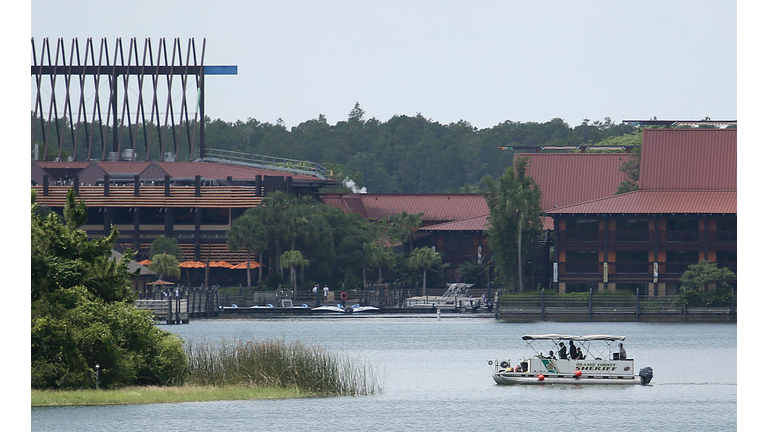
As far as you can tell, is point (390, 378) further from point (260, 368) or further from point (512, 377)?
point (260, 368)

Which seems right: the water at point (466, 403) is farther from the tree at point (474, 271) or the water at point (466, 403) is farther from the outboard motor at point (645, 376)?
the tree at point (474, 271)

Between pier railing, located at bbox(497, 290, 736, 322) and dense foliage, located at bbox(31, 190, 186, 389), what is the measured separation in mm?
61027

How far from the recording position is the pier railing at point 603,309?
323 feet

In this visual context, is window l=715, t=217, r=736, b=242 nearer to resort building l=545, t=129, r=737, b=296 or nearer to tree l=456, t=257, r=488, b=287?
resort building l=545, t=129, r=737, b=296

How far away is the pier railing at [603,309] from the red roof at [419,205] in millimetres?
35588

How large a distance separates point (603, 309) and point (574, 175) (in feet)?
116

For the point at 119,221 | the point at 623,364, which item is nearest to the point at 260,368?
the point at 623,364

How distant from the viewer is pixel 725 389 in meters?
51.7

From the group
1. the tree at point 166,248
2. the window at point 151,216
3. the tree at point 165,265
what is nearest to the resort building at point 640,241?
the tree at point 165,265

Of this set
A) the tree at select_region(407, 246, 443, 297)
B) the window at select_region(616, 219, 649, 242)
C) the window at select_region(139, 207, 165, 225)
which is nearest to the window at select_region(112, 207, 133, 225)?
the window at select_region(139, 207, 165, 225)

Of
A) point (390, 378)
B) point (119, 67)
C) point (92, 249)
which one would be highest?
point (119, 67)

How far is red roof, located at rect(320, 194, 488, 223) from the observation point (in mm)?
138125

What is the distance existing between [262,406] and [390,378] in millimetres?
15115

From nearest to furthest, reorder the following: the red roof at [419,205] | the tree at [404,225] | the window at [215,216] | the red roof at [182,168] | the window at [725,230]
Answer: the window at [725,230] < the window at [215,216] < the tree at [404,225] < the red roof at [182,168] < the red roof at [419,205]
